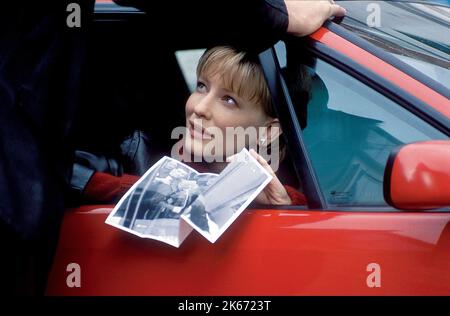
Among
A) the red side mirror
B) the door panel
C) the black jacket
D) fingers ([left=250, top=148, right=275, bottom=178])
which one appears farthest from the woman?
the red side mirror

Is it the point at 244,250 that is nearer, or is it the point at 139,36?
the point at 244,250

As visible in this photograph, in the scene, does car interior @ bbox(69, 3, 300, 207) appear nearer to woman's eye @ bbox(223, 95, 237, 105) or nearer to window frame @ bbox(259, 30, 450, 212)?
woman's eye @ bbox(223, 95, 237, 105)

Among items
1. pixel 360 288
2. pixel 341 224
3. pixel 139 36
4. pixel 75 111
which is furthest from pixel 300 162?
pixel 139 36

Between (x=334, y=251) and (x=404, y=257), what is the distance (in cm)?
17

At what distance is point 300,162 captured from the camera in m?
2.30

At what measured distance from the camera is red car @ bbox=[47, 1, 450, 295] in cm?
217

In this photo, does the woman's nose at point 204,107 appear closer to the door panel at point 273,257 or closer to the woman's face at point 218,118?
the woman's face at point 218,118

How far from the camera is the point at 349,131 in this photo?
2.34 meters

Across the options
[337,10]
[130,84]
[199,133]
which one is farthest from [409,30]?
[130,84]

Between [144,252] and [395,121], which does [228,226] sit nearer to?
[144,252]

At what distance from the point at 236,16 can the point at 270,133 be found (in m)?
0.36

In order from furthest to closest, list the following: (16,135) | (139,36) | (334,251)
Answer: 1. (139,36)
2. (334,251)
3. (16,135)

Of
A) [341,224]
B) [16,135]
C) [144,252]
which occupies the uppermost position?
[16,135]

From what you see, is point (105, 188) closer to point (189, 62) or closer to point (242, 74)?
point (242, 74)
